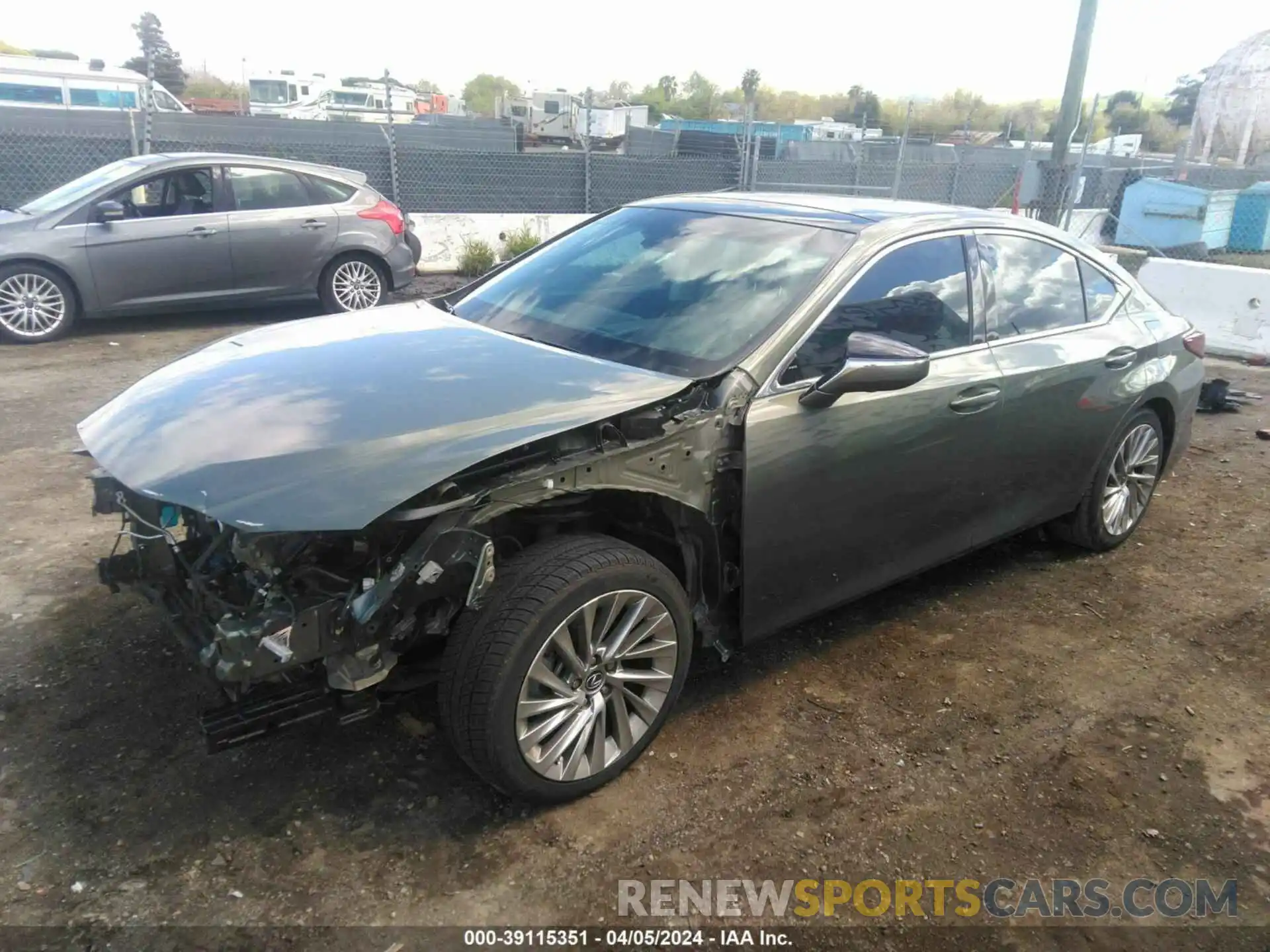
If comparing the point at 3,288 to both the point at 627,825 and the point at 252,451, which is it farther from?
the point at 627,825

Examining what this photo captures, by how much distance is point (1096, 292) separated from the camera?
14.2ft

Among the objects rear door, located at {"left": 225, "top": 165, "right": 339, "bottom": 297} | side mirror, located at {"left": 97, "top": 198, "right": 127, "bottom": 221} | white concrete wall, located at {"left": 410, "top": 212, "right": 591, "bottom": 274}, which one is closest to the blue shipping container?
white concrete wall, located at {"left": 410, "top": 212, "right": 591, "bottom": 274}

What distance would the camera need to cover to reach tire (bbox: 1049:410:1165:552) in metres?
4.40

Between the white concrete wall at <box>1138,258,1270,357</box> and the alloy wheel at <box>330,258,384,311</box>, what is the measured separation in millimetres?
8065

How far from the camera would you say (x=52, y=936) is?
7.35 feet

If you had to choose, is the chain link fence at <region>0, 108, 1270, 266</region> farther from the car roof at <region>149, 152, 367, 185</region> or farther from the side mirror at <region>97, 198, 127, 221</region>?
the side mirror at <region>97, 198, 127, 221</region>

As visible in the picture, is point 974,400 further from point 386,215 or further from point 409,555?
point 386,215

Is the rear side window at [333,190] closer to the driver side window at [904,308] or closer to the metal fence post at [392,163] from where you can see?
the metal fence post at [392,163]

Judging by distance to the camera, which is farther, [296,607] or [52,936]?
[296,607]

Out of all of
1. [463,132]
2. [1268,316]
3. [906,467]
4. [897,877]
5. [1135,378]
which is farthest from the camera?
[463,132]

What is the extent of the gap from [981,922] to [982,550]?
259cm

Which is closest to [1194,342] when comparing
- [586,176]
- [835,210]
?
[835,210]

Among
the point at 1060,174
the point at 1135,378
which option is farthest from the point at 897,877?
the point at 1060,174

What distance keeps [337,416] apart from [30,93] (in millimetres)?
26485
